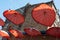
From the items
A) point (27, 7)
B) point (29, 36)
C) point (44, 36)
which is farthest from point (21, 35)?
point (27, 7)

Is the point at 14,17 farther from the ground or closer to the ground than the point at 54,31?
farther from the ground

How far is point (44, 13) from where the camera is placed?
10195 mm

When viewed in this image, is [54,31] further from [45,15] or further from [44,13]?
[44,13]

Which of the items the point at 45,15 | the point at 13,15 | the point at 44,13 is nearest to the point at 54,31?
the point at 45,15

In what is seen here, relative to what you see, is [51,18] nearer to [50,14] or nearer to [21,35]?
[50,14]

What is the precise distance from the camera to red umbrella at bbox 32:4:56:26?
33.0 feet

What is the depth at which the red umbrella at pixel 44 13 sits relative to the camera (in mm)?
10072

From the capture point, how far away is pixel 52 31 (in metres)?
10.8

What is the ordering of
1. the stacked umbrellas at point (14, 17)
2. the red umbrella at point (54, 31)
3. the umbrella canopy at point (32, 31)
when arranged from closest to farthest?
the red umbrella at point (54, 31) → the umbrella canopy at point (32, 31) → the stacked umbrellas at point (14, 17)

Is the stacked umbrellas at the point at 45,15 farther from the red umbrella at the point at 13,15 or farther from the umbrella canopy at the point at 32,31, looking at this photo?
the red umbrella at the point at 13,15

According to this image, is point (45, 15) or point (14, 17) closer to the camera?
point (45, 15)

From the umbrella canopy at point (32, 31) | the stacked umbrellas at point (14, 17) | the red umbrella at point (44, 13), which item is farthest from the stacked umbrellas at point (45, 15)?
the stacked umbrellas at point (14, 17)

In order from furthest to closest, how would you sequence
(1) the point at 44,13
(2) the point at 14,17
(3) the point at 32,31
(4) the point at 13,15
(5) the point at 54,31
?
(2) the point at 14,17 → (4) the point at 13,15 → (3) the point at 32,31 → (5) the point at 54,31 → (1) the point at 44,13

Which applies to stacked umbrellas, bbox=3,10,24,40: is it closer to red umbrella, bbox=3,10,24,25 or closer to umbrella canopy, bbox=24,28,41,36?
red umbrella, bbox=3,10,24,25
